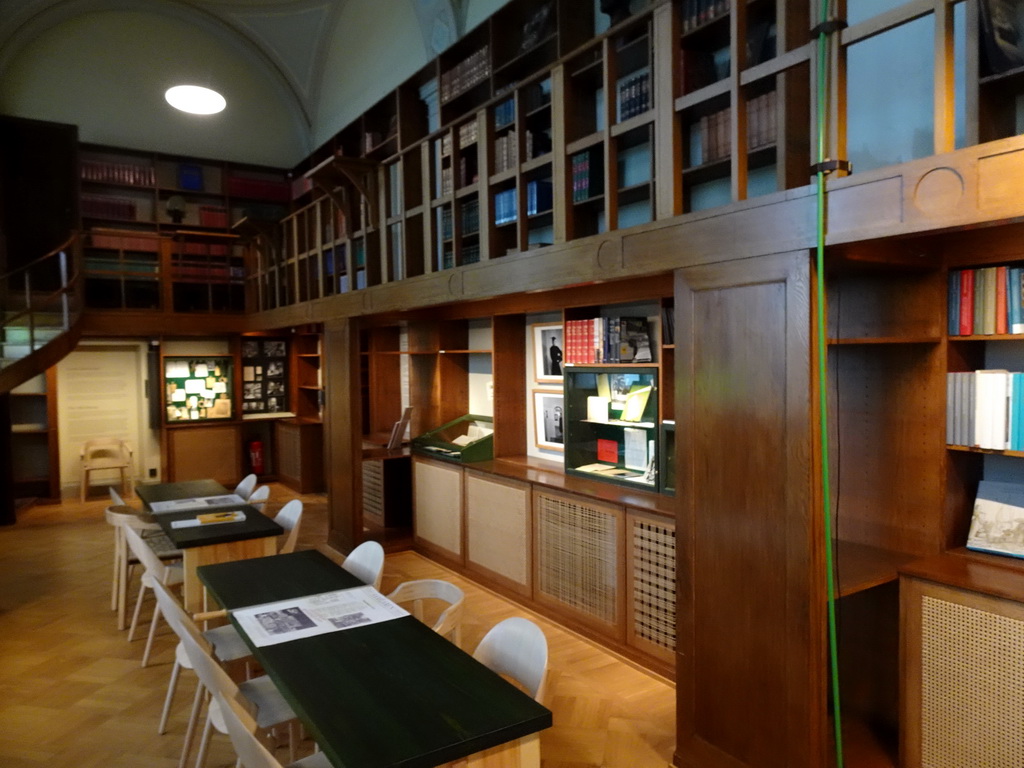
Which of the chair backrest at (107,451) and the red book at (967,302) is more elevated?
the red book at (967,302)

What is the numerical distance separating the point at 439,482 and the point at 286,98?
7.15 metres

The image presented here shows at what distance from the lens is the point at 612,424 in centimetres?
492

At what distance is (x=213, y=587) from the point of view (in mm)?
3205

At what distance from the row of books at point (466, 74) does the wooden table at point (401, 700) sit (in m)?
4.78

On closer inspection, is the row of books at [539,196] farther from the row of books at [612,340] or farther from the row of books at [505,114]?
the row of books at [612,340]

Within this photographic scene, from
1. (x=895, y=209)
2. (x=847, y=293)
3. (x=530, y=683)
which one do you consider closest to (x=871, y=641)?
(x=847, y=293)

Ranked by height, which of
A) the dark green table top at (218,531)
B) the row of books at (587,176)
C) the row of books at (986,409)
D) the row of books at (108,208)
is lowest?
the dark green table top at (218,531)

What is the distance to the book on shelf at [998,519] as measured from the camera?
9.21 ft

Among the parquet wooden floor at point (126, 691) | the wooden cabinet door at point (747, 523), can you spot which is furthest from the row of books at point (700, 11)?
the parquet wooden floor at point (126, 691)

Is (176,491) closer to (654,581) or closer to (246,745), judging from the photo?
(654,581)

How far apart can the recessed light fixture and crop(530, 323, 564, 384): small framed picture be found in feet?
13.6

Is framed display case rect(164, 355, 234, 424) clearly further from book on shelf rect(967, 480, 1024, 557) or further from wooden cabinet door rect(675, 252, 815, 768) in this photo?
book on shelf rect(967, 480, 1024, 557)

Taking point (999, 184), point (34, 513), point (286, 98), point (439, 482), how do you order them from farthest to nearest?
point (286, 98)
point (34, 513)
point (439, 482)
point (999, 184)

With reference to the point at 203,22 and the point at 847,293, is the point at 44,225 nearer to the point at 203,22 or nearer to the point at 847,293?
the point at 203,22
